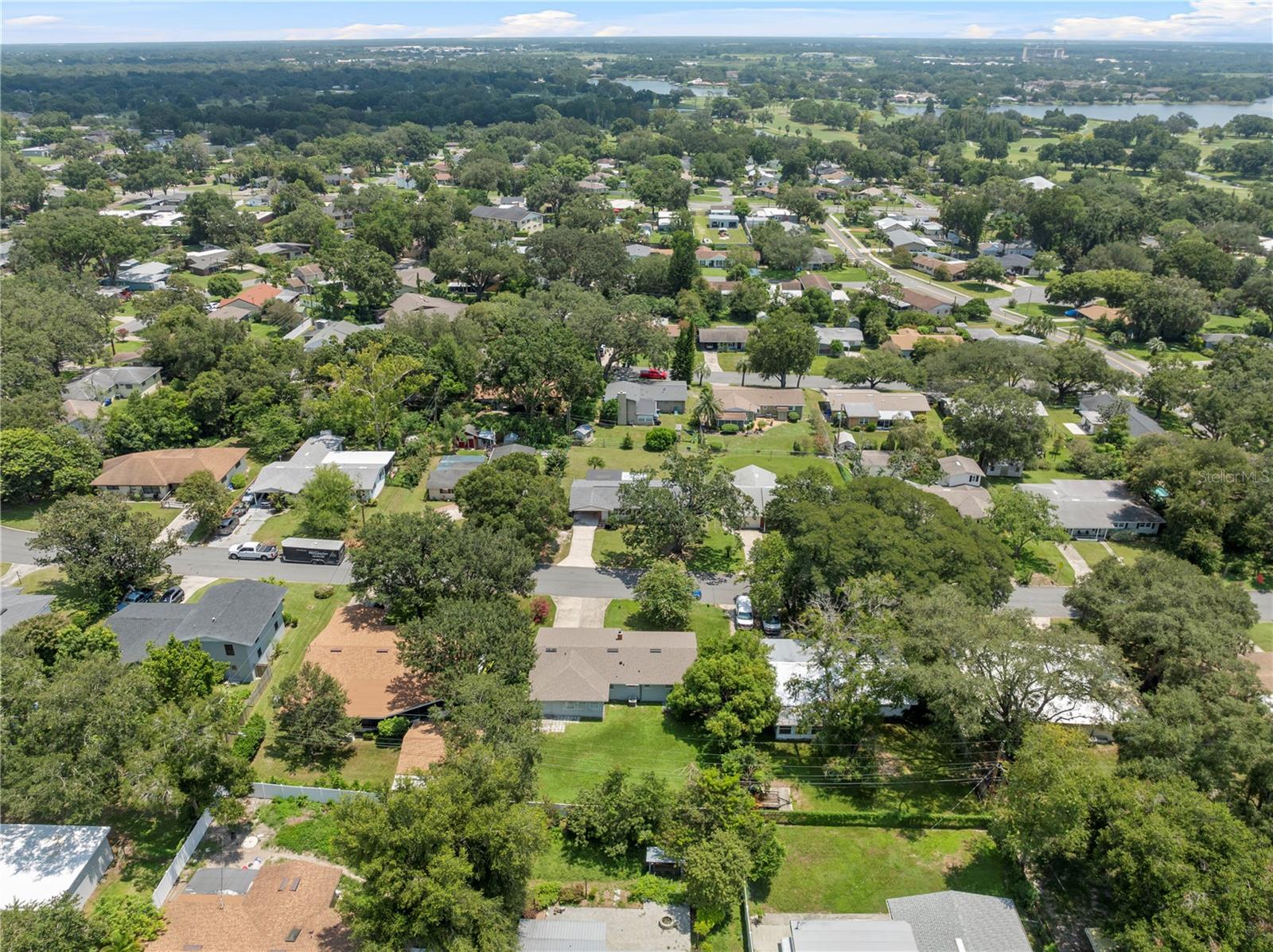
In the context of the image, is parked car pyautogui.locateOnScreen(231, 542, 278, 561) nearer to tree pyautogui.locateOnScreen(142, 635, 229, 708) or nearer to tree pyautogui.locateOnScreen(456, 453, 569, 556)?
tree pyautogui.locateOnScreen(456, 453, 569, 556)

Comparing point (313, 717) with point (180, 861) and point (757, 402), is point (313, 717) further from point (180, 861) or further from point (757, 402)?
point (757, 402)

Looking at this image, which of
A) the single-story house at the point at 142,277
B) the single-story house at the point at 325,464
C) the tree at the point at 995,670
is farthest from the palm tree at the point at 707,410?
→ the single-story house at the point at 142,277

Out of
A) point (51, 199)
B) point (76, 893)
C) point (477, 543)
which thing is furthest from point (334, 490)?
point (51, 199)

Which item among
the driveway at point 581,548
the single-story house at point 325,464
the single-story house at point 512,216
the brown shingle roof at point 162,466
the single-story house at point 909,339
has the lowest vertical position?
the driveway at point 581,548

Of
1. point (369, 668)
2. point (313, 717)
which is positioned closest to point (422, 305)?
point (369, 668)

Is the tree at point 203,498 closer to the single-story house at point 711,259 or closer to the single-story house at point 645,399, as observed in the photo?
the single-story house at point 645,399

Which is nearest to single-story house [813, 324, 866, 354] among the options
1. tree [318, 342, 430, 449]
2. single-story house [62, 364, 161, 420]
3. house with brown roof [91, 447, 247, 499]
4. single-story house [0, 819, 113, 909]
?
tree [318, 342, 430, 449]
